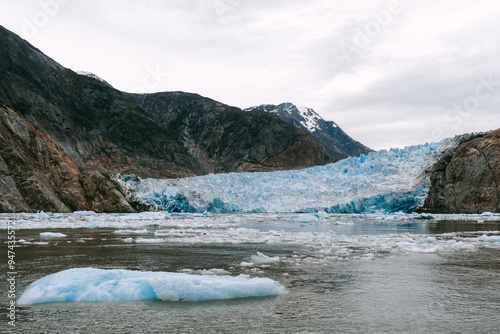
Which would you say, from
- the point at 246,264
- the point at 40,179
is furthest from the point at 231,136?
the point at 246,264

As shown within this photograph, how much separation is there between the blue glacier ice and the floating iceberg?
31.3 m

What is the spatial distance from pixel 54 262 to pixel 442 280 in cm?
704

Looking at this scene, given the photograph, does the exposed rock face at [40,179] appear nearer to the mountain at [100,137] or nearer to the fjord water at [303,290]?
the mountain at [100,137]

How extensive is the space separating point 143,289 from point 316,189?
34.0m

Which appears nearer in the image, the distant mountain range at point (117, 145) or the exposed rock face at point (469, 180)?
the exposed rock face at point (469, 180)

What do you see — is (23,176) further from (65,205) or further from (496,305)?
(496,305)

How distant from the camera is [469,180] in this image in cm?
3534

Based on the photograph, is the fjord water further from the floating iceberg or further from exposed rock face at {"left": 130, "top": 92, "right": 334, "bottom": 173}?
exposed rock face at {"left": 130, "top": 92, "right": 334, "bottom": 173}

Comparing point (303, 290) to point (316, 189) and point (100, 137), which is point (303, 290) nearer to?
point (316, 189)

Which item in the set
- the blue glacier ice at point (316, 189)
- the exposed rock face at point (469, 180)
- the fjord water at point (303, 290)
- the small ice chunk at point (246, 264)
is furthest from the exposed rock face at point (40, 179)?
the exposed rock face at point (469, 180)

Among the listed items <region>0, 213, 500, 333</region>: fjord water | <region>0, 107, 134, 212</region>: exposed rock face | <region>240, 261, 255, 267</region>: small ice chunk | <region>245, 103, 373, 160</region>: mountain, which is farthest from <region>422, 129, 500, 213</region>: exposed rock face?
<region>245, 103, 373, 160</region>: mountain

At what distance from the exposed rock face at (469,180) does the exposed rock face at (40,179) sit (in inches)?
1117

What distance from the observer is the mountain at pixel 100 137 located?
113 ft

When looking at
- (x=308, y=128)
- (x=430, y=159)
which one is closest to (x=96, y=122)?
(x=430, y=159)
